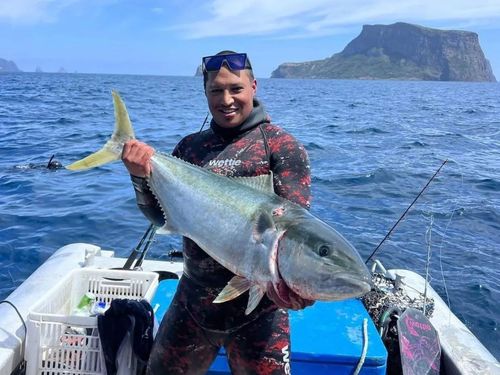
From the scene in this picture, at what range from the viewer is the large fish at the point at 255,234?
2.40 metres

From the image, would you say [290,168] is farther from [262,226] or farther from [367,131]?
[367,131]

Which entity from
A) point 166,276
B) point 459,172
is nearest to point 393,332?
point 166,276

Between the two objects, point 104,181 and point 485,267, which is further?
point 104,181

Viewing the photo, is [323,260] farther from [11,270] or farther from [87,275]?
[11,270]

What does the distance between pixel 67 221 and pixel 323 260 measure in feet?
31.3

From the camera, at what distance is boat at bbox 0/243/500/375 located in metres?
Answer: 3.86

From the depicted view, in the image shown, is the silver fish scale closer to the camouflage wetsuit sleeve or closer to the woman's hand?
the woman's hand

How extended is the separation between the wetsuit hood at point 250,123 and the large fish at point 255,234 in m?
0.44

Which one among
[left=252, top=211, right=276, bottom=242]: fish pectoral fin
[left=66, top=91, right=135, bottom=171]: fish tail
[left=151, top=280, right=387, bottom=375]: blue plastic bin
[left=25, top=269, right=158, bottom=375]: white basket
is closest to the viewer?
[left=252, top=211, right=276, bottom=242]: fish pectoral fin

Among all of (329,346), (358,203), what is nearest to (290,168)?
(329,346)

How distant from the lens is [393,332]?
5156 millimetres

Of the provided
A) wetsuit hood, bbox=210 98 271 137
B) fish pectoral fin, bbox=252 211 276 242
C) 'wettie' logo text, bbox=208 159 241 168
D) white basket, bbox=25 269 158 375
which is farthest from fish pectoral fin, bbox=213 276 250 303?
white basket, bbox=25 269 158 375

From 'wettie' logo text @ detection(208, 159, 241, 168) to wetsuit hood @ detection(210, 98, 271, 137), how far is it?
7.9 inches

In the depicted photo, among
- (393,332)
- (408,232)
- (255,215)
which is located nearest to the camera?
(255,215)
